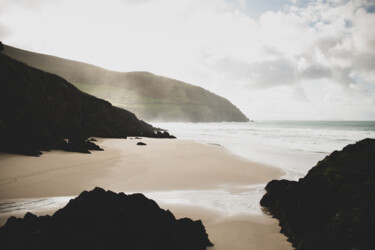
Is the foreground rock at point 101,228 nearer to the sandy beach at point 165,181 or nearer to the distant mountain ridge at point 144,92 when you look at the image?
the sandy beach at point 165,181

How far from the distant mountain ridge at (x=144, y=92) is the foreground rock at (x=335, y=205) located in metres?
120

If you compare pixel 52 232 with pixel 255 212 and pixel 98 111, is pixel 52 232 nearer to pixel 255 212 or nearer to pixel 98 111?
pixel 255 212

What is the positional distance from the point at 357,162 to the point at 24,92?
1647cm

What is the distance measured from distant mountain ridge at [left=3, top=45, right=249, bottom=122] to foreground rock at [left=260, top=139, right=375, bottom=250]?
12022 centimetres

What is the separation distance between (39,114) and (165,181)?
38.1 ft

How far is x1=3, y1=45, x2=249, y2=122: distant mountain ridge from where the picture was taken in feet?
415

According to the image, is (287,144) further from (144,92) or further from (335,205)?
(144,92)

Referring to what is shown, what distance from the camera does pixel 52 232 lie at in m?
2.26

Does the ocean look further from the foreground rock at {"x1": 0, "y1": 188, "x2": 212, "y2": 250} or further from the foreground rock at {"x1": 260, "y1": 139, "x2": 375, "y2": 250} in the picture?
the foreground rock at {"x1": 0, "y1": 188, "x2": 212, "y2": 250}

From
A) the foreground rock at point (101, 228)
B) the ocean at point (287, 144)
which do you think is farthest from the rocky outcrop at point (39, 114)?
the ocean at point (287, 144)

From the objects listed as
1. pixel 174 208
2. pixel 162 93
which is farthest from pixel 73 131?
pixel 162 93

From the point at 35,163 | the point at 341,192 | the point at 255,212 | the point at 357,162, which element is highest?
the point at 357,162

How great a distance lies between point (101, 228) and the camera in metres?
2.39

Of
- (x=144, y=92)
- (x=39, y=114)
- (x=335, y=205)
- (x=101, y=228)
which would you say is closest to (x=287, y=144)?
(x=335, y=205)
